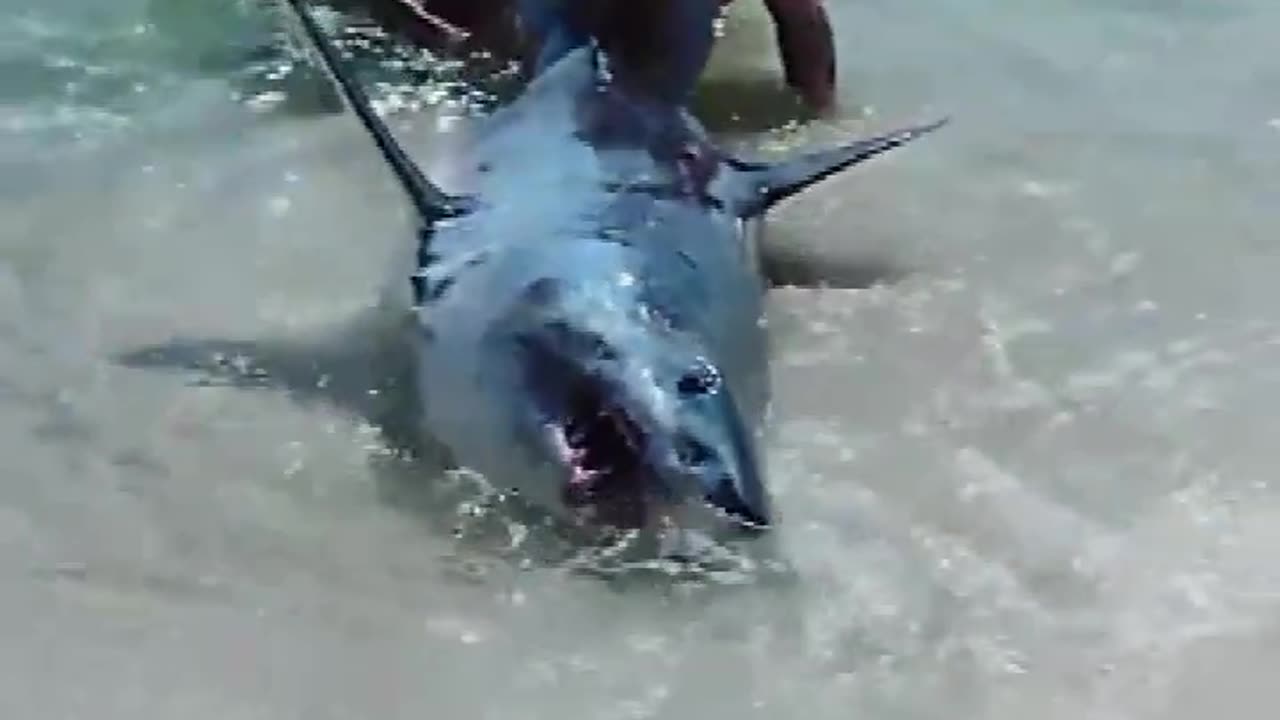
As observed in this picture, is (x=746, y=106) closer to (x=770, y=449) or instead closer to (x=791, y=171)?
(x=791, y=171)

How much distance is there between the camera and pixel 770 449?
2439 mm

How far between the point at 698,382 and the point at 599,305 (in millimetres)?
147

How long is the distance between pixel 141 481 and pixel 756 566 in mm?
671

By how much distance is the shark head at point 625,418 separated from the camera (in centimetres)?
213

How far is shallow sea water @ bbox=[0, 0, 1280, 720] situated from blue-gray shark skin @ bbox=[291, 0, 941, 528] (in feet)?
0.30

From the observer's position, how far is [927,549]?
2.27 metres

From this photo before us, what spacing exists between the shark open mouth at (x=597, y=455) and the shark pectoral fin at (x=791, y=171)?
58 centimetres

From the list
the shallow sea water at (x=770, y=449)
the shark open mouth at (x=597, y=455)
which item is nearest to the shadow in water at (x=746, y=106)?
the shallow sea water at (x=770, y=449)

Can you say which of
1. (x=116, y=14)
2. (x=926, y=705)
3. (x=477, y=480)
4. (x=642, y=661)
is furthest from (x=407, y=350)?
(x=116, y=14)

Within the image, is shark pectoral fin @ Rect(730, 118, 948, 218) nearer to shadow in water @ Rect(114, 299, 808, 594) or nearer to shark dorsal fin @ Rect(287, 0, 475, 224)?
shark dorsal fin @ Rect(287, 0, 475, 224)

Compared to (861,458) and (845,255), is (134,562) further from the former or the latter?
(845,255)

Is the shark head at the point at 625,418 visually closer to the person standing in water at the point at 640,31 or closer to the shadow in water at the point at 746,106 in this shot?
the person standing in water at the point at 640,31

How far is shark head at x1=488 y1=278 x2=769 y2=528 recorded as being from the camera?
2131 mm

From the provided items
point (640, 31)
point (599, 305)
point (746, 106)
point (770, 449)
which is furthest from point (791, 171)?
point (746, 106)
